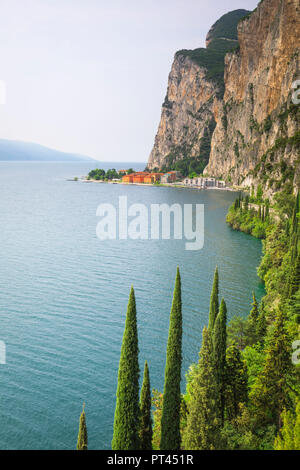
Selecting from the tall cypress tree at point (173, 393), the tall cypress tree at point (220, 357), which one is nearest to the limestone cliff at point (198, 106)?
the tall cypress tree at point (220, 357)

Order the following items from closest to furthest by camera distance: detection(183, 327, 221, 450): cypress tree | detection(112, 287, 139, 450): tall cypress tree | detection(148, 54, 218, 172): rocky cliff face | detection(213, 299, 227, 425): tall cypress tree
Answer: detection(112, 287, 139, 450): tall cypress tree
detection(183, 327, 221, 450): cypress tree
detection(213, 299, 227, 425): tall cypress tree
detection(148, 54, 218, 172): rocky cliff face

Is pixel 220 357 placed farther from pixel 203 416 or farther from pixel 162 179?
pixel 162 179

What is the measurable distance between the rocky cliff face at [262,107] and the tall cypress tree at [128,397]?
56153 millimetres

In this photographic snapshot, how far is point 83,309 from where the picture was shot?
110ft

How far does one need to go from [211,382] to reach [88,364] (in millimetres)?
11778

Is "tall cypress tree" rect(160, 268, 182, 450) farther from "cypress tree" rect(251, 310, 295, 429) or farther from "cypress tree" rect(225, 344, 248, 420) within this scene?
"cypress tree" rect(251, 310, 295, 429)

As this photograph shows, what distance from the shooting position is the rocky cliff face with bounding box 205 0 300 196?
78375mm

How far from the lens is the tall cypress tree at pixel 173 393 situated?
50.7 ft

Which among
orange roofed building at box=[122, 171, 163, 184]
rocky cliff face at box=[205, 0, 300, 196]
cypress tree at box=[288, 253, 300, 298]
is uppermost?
rocky cliff face at box=[205, 0, 300, 196]

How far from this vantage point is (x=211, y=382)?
15422 millimetres

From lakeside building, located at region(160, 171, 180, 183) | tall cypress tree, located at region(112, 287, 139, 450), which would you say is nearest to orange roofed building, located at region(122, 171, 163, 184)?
lakeside building, located at region(160, 171, 180, 183)

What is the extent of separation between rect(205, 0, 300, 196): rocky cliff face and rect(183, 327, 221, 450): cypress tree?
180 ft

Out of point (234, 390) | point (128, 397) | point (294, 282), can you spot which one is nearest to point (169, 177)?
point (294, 282)

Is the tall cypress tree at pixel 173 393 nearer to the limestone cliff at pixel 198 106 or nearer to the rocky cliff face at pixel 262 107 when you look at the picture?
the rocky cliff face at pixel 262 107
